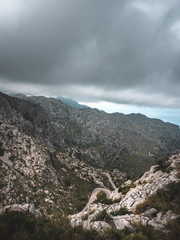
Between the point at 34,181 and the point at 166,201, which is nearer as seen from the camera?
the point at 166,201

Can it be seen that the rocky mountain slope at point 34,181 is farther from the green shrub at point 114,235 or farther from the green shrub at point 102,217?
the green shrub at point 114,235

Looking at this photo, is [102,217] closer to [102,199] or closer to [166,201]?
[166,201]

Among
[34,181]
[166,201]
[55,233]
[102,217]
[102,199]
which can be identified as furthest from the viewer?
[34,181]

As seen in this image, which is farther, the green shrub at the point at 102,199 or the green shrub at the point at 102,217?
the green shrub at the point at 102,199

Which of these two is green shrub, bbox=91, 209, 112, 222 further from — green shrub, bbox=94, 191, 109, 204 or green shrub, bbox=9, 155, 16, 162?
green shrub, bbox=9, 155, 16, 162

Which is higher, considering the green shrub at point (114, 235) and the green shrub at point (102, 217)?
the green shrub at point (114, 235)

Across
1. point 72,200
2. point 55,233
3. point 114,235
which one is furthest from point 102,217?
point 72,200

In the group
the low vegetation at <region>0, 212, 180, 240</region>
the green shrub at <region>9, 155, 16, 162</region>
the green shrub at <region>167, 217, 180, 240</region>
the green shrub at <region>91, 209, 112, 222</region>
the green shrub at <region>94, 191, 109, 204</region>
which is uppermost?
the green shrub at <region>167, 217, 180, 240</region>

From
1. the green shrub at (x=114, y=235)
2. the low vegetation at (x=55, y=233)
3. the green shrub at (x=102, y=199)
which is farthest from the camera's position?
the green shrub at (x=102, y=199)

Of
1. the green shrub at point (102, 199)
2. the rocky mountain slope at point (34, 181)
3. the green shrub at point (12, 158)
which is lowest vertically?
the rocky mountain slope at point (34, 181)

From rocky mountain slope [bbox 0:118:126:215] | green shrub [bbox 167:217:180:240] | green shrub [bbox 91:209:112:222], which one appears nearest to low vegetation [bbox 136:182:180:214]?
green shrub [bbox 167:217:180:240]

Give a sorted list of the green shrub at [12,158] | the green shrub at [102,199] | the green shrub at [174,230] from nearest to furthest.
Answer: the green shrub at [174,230], the green shrub at [102,199], the green shrub at [12,158]

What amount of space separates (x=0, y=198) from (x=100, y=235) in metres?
51.5

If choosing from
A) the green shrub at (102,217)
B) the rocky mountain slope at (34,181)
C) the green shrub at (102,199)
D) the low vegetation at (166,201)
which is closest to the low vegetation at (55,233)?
the green shrub at (102,217)
